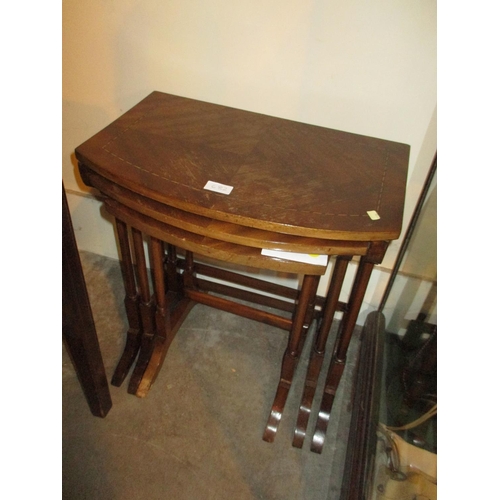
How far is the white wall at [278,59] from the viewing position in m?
1.17

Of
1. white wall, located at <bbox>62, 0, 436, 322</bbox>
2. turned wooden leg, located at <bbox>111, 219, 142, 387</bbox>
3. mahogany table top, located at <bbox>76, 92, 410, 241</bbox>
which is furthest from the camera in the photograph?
turned wooden leg, located at <bbox>111, 219, 142, 387</bbox>

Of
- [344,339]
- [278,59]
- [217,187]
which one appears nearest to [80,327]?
[217,187]

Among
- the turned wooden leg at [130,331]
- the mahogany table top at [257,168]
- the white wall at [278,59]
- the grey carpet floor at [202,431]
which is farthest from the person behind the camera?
the turned wooden leg at [130,331]

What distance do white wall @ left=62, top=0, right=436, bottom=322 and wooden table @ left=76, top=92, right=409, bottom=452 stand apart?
0.14 meters

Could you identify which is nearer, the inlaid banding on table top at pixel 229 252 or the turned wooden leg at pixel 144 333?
the inlaid banding on table top at pixel 229 252

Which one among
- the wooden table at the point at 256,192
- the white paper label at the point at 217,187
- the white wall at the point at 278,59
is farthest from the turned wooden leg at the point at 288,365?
the white wall at the point at 278,59

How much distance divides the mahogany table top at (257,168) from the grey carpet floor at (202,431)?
809mm

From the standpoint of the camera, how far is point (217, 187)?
3.20 feet

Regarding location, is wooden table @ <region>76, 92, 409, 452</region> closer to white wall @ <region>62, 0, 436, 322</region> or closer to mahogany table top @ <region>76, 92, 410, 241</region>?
mahogany table top @ <region>76, 92, 410, 241</region>

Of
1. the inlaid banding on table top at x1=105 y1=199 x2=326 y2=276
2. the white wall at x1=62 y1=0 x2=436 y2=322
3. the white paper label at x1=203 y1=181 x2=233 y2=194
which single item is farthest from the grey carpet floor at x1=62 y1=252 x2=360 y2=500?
the white paper label at x1=203 y1=181 x2=233 y2=194

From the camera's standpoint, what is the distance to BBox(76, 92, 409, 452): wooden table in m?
0.93

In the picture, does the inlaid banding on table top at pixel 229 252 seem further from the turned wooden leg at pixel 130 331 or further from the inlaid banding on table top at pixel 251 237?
the turned wooden leg at pixel 130 331
